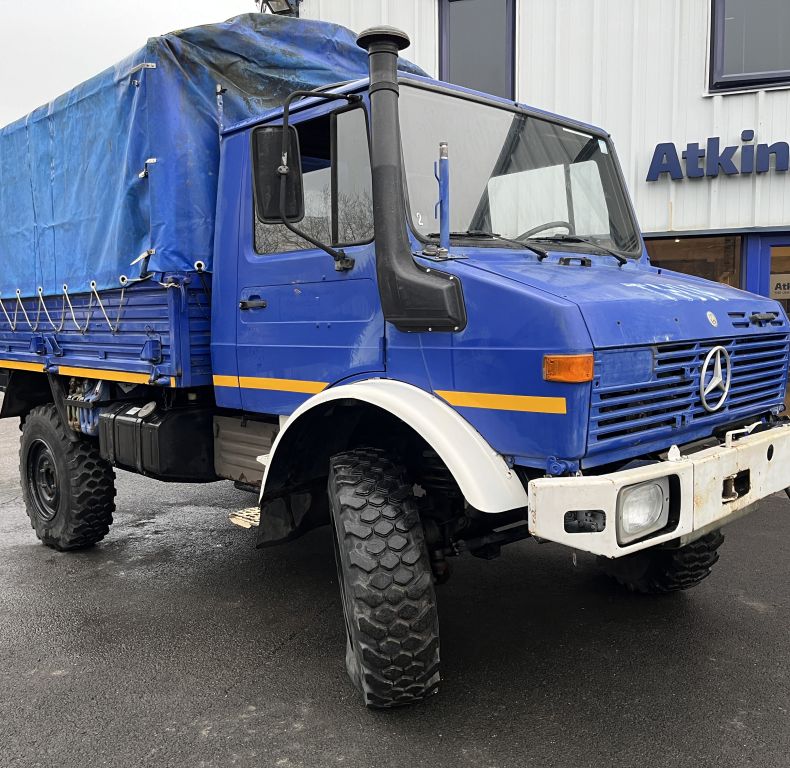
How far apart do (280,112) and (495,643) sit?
2700mm

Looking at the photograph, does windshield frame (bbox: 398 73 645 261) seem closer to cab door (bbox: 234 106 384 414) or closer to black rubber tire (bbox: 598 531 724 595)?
cab door (bbox: 234 106 384 414)

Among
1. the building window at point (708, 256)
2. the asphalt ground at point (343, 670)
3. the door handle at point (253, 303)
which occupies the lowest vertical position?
the asphalt ground at point (343, 670)

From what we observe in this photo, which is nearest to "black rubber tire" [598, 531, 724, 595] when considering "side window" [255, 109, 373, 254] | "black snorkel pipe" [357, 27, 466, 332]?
"black snorkel pipe" [357, 27, 466, 332]

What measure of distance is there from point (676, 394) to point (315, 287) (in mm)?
1609

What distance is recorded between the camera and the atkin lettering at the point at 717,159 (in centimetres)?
764

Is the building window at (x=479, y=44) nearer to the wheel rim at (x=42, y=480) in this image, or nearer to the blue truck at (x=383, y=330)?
the blue truck at (x=383, y=330)

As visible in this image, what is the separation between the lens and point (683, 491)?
8.73 feet

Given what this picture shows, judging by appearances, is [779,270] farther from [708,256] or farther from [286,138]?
[286,138]

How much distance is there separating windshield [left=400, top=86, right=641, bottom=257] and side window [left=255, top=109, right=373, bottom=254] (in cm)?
21

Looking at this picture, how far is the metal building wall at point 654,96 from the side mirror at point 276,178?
6.06 meters

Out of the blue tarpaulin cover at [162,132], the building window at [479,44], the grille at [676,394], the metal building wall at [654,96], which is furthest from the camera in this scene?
the building window at [479,44]

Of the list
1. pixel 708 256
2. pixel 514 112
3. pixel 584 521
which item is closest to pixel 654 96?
pixel 708 256

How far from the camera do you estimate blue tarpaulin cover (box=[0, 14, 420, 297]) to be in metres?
3.95

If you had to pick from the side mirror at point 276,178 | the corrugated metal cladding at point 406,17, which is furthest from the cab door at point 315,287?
the corrugated metal cladding at point 406,17
